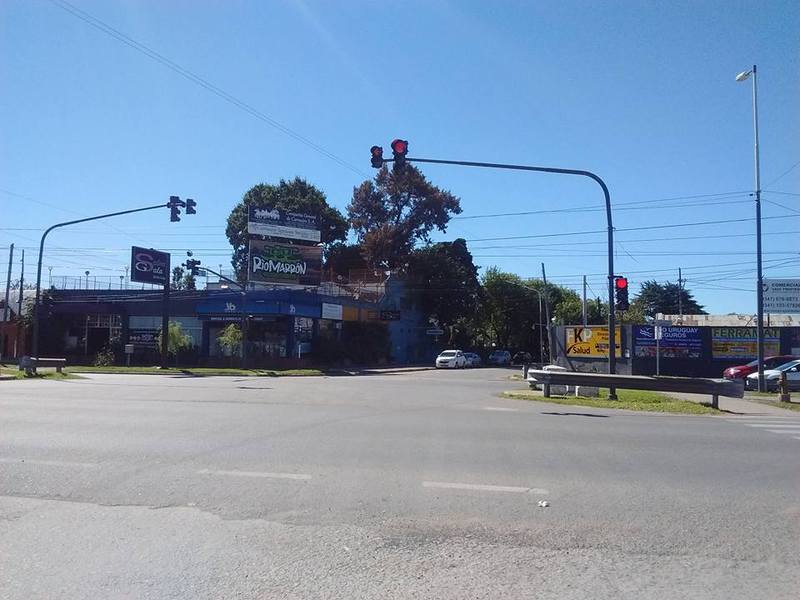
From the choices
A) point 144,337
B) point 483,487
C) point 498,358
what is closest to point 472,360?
point 498,358

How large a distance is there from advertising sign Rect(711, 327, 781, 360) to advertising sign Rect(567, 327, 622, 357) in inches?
213

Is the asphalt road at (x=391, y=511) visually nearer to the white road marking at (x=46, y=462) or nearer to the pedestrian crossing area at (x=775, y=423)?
the white road marking at (x=46, y=462)

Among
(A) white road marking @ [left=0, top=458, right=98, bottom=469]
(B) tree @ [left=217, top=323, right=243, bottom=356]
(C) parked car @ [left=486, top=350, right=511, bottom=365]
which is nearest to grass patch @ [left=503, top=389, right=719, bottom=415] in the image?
(A) white road marking @ [left=0, top=458, right=98, bottom=469]

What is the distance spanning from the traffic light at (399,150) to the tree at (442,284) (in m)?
50.6

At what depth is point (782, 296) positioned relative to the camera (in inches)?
1358

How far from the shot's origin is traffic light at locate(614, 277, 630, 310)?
20969mm

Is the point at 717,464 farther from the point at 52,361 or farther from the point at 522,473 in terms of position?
the point at 52,361

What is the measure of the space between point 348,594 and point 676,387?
17.0 meters

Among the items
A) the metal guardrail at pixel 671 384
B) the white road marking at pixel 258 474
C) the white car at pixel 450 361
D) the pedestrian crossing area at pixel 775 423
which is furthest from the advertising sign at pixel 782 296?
the white road marking at pixel 258 474

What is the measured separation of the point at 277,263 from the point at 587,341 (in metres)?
22.7

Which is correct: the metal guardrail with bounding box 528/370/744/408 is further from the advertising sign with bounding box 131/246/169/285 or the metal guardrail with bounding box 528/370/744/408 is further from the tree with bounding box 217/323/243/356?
the advertising sign with bounding box 131/246/169/285

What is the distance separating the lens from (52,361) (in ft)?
116

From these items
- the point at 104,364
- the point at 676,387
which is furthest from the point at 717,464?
the point at 104,364

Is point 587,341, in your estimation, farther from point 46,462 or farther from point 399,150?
point 46,462
